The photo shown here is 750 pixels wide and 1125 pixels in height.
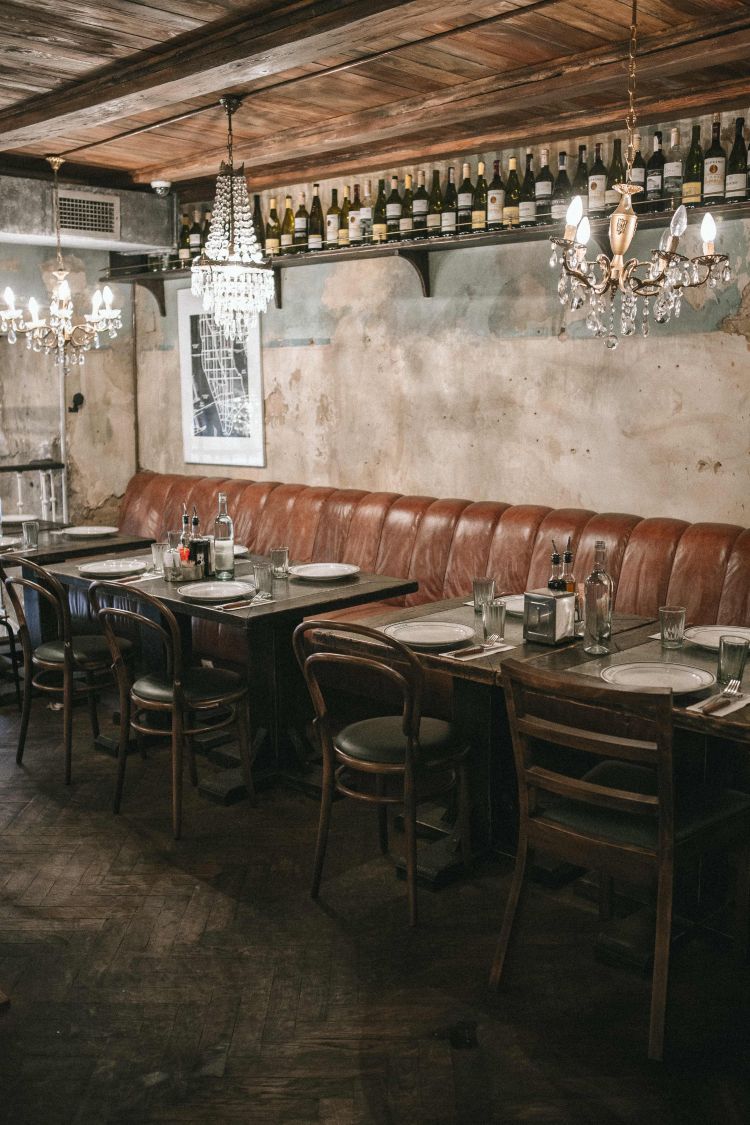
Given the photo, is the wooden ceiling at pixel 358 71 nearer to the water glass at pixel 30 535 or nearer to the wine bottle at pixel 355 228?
the wine bottle at pixel 355 228

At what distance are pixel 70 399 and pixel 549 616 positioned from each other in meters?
4.76

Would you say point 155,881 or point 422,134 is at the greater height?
point 422,134

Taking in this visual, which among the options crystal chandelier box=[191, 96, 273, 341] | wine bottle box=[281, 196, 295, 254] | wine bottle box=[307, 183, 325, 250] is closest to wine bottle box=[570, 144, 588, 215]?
crystal chandelier box=[191, 96, 273, 341]

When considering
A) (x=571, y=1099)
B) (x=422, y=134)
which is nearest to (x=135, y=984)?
(x=571, y=1099)

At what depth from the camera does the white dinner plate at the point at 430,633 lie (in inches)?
126

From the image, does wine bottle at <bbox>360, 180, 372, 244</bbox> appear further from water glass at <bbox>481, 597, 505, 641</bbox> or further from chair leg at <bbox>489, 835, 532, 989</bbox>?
chair leg at <bbox>489, 835, 532, 989</bbox>

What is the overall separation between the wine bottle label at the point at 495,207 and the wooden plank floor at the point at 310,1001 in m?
2.95

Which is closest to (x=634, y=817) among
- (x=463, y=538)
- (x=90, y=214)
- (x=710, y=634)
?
(x=710, y=634)

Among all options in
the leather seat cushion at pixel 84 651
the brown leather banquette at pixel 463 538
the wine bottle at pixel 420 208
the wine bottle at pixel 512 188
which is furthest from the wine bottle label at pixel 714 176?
the leather seat cushion at pixel 84 651

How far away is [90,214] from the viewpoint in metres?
6.35

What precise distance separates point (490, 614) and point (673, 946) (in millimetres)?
1116

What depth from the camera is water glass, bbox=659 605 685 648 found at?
3.11 meters

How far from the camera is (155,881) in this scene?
3.37 meters

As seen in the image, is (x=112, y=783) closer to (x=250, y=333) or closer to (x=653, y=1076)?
(x=653, y=1076)
